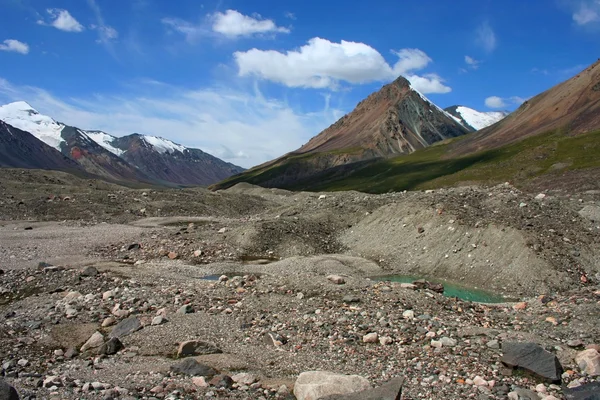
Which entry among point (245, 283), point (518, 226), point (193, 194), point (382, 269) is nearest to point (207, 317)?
point (245, 283)

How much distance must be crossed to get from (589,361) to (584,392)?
2.17 metres

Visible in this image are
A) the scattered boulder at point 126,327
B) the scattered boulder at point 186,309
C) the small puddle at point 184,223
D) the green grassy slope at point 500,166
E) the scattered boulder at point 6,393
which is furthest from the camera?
the green grassy slope at point 500,166

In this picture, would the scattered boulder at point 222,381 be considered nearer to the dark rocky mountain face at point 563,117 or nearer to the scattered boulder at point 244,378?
the scattered boulder at point 244,378

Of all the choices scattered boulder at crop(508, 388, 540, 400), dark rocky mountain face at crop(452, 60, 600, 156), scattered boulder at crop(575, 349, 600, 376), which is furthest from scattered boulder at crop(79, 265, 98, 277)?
dark rocky mountain face at crop(452, 60, 600, 156)

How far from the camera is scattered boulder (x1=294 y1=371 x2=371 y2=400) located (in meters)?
12.8

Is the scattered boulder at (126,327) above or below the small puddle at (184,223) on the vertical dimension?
below

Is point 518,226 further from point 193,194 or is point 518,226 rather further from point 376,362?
point 193,194

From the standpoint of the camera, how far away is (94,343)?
59.0 ft

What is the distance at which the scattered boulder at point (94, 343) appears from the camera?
17650mm

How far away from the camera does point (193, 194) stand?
8769cm

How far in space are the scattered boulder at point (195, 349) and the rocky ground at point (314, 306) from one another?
2.0 inches

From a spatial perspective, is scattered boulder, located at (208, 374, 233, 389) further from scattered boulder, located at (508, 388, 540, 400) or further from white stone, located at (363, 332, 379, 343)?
scattered boulder, located at (508, 388, 540, 400)

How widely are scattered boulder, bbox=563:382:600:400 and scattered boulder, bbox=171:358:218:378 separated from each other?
10.4 m

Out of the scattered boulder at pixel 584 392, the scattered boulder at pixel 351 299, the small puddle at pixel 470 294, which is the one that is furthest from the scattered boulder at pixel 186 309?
the small puddle at pixel 470 294
